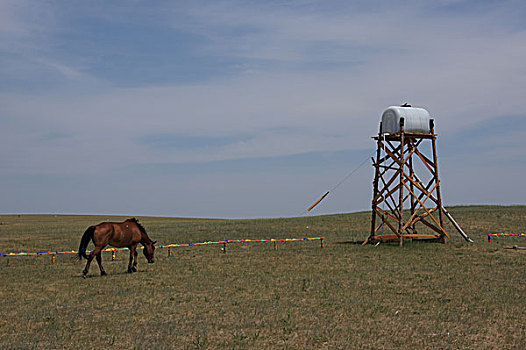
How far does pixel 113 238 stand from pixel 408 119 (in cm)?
1919

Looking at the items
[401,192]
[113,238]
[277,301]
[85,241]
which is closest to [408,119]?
[401,192]

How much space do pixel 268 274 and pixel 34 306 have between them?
9396mm

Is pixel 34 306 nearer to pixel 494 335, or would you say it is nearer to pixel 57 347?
pixel 57 347

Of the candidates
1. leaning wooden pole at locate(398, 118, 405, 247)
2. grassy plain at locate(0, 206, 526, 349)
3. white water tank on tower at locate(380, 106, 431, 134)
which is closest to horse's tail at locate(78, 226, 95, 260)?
grassy plain at locate(0, 206, 526, 349)

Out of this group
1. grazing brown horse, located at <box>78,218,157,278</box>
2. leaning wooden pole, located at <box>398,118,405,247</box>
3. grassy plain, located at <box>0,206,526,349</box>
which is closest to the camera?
grassy plain, located at <box>0,206,526,349</box>

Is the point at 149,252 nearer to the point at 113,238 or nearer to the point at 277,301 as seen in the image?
the point at 113,238

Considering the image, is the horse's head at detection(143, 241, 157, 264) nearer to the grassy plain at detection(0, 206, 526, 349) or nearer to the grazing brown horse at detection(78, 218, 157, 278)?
the grazing brown horse at detection(78, 218, 157, 278)

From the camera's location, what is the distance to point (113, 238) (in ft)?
74.7

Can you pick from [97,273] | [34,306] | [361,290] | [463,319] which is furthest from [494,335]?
[97,273]

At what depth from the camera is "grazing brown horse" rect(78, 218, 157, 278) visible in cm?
2184

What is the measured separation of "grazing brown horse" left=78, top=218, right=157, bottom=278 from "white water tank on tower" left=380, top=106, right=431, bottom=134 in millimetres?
16953

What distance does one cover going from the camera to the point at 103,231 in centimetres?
2238

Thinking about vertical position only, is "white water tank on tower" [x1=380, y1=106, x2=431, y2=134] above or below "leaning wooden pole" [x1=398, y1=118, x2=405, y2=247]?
above

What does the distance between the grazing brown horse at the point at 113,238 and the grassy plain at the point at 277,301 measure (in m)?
0.90
